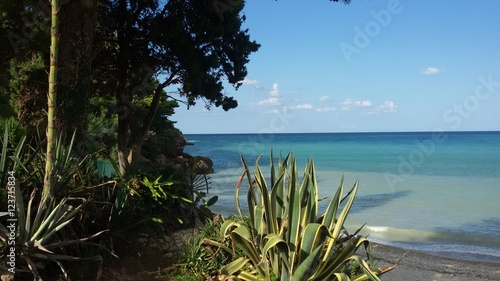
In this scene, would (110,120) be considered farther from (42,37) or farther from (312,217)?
(312,217)

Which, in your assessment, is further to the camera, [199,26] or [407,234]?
[407,234]

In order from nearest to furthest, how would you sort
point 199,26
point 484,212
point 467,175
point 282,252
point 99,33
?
point 282,252, point 199,26, point 99,33, point 484,212, point 467,175

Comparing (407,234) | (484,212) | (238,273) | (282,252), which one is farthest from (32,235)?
(484,212)

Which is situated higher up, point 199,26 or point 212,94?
point 199,26

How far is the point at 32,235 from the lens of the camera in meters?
4.17

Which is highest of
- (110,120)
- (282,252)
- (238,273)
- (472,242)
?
(110,120)

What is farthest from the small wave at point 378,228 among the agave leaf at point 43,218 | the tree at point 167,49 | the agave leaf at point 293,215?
the agave leaf at point 43,218

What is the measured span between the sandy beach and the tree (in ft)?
21.7

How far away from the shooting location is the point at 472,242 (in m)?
12.6

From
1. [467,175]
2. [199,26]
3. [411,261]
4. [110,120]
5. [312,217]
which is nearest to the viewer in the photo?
[312,217]

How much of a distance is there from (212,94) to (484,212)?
11.0 m
